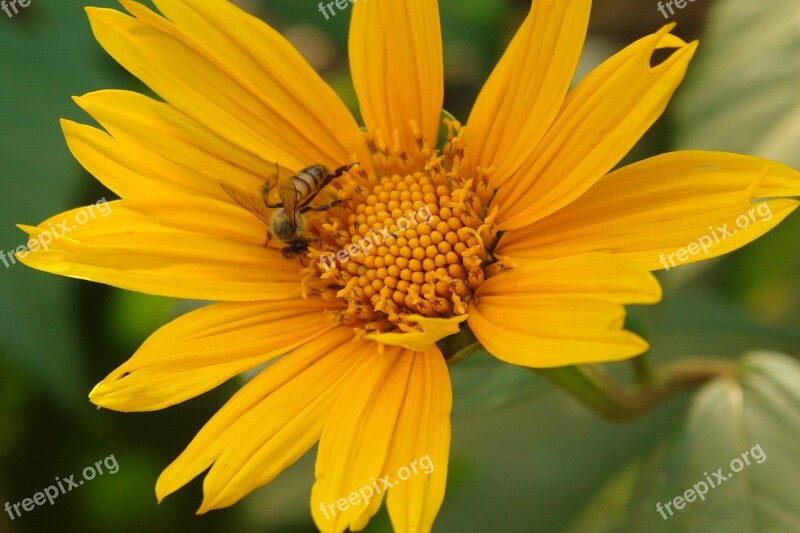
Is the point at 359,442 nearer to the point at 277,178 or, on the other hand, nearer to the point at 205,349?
the point at 205,349

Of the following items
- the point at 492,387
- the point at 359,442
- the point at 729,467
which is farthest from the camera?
the point at 492,387

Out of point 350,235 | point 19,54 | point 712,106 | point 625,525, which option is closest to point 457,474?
point 625,525

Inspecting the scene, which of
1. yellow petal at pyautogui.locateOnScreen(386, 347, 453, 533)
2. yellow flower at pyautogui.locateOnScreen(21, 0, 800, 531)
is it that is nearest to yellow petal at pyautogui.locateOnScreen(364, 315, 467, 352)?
yellow flower at pyautogui.locateOnScreen(21, 0, 800, 531)

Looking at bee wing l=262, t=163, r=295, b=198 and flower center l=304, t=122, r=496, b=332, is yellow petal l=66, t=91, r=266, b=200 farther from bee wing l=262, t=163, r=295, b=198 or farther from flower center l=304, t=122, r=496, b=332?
flower center l=304, t=122, r=496, b=332

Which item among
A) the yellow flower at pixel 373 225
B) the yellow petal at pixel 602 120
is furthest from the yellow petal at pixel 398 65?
the yellow petal at pixel 602 120

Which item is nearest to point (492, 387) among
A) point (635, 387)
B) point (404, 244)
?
point (635, 387)

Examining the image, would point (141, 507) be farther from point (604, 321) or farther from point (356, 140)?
point (604, 321)
